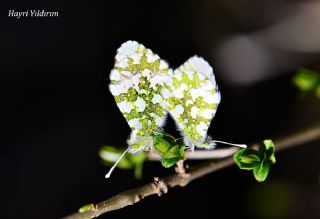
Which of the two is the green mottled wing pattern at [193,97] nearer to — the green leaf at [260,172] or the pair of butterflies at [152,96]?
the pair of butterflies at [152,96]

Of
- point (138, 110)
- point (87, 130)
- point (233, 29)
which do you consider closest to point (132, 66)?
point (138, 110)

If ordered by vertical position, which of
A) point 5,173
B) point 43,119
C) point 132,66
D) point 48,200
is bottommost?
point 132,66

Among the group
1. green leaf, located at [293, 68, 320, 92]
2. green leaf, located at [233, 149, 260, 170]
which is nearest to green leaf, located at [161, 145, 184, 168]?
green leaf, located at [233, 149, 260, 170]

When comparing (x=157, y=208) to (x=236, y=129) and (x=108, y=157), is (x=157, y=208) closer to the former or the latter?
(x=236, y=129)

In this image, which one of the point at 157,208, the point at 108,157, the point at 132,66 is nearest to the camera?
the point at 132,66

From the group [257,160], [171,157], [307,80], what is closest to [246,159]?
[257,160]

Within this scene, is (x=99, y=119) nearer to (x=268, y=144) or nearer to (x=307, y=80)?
(x=307, y=80)

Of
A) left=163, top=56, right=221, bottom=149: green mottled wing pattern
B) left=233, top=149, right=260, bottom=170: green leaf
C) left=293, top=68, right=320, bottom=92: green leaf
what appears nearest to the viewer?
left=163, top=56, right=221, bottom=149: green mottled wing pattern

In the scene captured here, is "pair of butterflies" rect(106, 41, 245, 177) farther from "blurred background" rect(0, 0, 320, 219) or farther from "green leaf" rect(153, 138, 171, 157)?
"blurred background" rect(0, 0, 320, 219)
